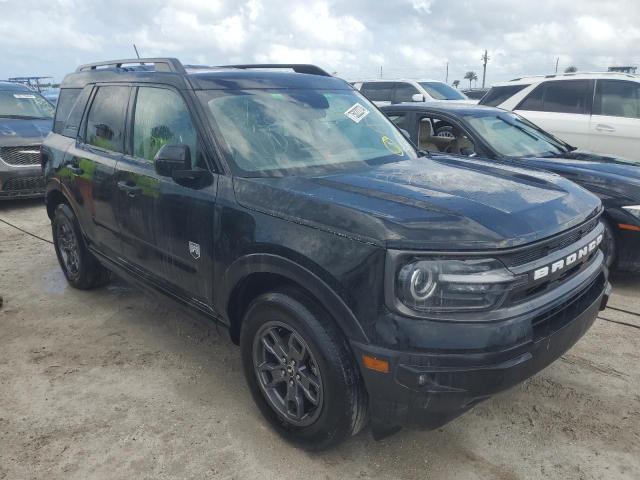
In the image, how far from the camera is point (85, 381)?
3.38 metres

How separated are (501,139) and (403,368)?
411cm

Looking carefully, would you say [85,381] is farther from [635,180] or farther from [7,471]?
[635,180]

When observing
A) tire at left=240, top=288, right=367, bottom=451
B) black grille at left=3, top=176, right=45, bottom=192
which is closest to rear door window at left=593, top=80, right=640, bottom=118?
tire at left=240, top=288, right=367, bottom=451

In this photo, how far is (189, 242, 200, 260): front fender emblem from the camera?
3009 mm

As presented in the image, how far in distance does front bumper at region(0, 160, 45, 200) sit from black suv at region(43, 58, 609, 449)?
203 inches

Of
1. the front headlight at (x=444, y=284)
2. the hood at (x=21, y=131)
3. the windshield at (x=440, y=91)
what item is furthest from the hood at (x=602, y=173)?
the windshield at (x=440, y=91)

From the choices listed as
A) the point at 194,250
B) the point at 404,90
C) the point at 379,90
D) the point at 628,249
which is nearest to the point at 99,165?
the point at 194,250

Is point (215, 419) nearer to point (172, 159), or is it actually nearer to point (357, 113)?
point (172, 159)

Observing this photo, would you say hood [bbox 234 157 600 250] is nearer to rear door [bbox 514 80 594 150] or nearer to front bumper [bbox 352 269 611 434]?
front bumper [bbox 352 269 611 434]

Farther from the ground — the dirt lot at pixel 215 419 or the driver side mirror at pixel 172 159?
the driver side mirror at pixel 172 159

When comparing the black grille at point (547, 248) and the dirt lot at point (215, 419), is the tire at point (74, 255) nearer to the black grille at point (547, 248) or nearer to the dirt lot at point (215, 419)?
the dirt lot at point (215, 419)

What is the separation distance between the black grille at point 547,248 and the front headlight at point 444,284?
11 centimetres

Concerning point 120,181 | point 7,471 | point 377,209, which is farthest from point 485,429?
point 120,181

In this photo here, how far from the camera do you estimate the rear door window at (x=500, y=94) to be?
8.28 meters
